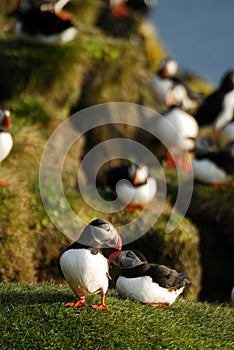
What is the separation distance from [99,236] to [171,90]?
30.7 feet

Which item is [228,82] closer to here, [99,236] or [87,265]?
[99,236]

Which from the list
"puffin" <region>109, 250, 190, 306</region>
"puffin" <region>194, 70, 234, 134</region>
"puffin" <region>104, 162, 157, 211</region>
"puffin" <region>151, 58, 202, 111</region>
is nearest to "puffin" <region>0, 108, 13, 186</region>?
"puffin" <region>104, 162, 157, 211</region>

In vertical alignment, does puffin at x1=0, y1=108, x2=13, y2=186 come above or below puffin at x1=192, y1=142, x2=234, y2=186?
above

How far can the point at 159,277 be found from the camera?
7.74m

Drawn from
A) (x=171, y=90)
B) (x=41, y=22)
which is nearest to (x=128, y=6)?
(x=171, y=90)

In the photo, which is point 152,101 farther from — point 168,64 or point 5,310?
point 5,310

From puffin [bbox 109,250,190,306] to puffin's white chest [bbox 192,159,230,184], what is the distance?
17.0 ft

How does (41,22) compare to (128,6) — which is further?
(128,6)

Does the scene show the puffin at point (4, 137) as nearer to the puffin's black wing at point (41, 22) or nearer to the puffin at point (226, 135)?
the puffin's black wing at point (41, 22)

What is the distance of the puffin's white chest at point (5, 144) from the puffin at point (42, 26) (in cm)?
357

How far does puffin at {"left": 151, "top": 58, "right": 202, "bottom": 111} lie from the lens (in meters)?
16.0

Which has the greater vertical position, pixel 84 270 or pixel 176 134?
pixel 84 270

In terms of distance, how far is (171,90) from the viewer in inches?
631

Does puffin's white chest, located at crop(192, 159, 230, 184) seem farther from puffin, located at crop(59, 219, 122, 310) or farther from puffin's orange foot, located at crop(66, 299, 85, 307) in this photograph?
puffin's orange foot, located at crop(66, 299, 85, 307)
